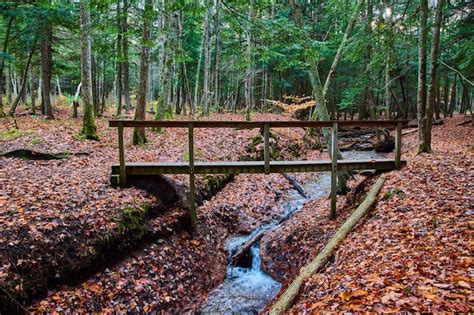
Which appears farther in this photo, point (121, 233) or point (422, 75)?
point (422, 75)

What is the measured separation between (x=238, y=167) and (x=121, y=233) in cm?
327

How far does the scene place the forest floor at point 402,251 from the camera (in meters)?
3.80

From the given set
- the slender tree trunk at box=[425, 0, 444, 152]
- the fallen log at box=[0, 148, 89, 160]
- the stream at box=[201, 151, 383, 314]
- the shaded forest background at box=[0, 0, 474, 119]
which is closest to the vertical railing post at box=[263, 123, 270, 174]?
the stream at box=[201, 151, 383, 314]

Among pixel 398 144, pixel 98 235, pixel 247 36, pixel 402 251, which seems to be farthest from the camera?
pixel 247 36

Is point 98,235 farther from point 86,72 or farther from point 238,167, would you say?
point 86,72

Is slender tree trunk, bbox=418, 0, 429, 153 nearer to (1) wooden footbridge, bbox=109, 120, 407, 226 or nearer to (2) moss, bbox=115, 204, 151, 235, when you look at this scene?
(1) wooden footbridge, bbox=109, 120, 407, 226

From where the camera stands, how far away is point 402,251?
4977 mm

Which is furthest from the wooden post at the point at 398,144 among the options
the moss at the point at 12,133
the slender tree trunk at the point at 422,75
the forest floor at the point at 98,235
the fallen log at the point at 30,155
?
the moss at the point at 12,133

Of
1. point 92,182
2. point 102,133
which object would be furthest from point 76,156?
point 102,133

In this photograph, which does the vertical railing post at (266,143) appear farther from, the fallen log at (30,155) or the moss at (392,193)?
the fallen log at (30,155)

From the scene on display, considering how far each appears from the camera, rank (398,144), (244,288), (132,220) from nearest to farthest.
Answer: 1. (132,220)
2. (244,288)
3. (398,144)

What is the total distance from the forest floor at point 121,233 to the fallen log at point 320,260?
0.20 meters

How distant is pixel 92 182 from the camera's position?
7.97 metres

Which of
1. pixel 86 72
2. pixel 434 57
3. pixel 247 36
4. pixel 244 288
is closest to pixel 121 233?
pixel 244 288
